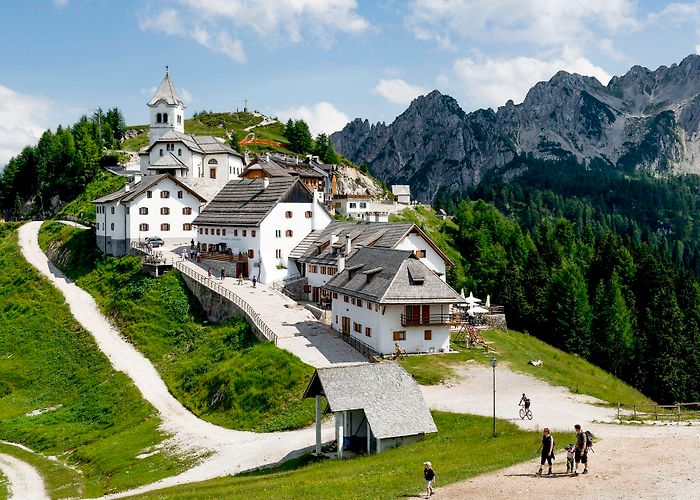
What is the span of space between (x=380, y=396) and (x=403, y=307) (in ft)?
61.4

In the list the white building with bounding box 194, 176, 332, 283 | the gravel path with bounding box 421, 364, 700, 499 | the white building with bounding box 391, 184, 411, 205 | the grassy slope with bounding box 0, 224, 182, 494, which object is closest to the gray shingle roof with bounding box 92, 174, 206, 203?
the white building with bounding box 194, 176, 332, 283

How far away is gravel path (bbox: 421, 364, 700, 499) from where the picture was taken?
25203mm

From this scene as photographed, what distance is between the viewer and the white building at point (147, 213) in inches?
3435

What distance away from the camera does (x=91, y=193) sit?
396ft

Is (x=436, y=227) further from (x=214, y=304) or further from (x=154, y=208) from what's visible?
(x=214, y=304)

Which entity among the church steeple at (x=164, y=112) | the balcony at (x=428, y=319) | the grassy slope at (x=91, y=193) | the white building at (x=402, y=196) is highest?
the church steeple at (x=164, y=112)

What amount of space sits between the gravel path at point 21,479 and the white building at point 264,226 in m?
35.8

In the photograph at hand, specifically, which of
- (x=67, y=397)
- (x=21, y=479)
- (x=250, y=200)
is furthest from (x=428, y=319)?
(x=250, y=200)

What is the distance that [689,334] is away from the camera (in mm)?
93438

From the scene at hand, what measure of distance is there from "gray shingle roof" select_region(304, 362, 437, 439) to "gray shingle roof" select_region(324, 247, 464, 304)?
52.6ft

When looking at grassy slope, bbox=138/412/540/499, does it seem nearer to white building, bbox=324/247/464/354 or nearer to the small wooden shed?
the small wooden shed

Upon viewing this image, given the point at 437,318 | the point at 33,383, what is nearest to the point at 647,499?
the point at 437,318

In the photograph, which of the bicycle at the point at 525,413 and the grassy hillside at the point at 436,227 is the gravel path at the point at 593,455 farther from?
the grassy hillside at the point at 436,227

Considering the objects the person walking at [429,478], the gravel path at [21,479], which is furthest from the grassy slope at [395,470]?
the gravel path at [21,479]
